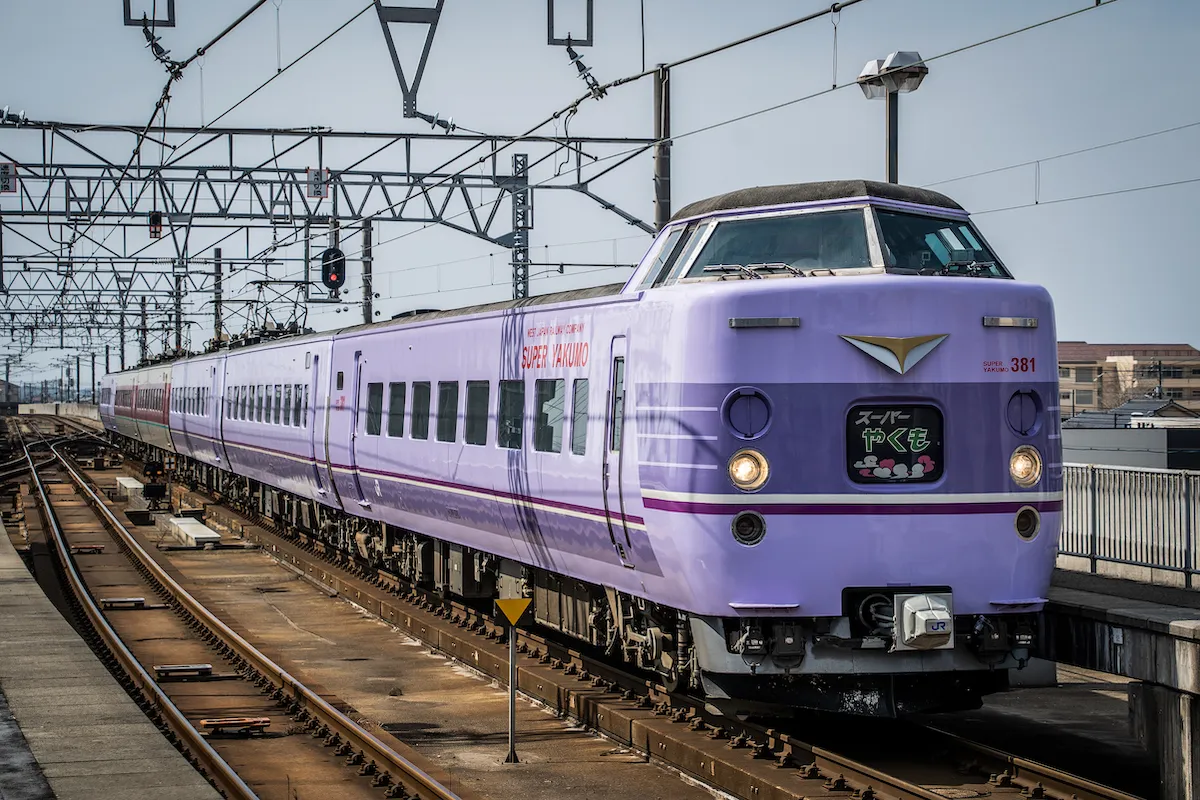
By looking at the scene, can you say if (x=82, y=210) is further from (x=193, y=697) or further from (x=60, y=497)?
(x=193, y=697)

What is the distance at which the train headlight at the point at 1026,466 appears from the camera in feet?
34.9

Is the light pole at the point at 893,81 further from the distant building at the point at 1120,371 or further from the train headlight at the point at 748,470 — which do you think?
the distant building at the point at 1120,371

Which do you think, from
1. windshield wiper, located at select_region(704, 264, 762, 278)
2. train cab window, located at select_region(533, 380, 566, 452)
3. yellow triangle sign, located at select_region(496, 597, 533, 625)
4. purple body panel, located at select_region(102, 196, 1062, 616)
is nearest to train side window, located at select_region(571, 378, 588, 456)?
train cab window, located at select_region(533, 380, 566, 452)

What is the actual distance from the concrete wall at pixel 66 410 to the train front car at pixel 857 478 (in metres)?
90.6

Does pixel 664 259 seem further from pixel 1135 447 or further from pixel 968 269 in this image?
pixel 1135 447

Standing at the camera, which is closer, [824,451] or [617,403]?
[824,451]

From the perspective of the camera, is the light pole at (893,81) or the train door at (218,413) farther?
the train door at (218,413)

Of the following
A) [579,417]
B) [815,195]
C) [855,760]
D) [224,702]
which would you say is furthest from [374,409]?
[855,760]

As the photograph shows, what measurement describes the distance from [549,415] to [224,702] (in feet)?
15.0

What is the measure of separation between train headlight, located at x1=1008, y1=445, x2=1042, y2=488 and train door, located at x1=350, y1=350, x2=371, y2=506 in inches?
469

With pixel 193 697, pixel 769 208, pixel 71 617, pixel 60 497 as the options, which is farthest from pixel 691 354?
pixel 60 497

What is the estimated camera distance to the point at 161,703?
14312 mm

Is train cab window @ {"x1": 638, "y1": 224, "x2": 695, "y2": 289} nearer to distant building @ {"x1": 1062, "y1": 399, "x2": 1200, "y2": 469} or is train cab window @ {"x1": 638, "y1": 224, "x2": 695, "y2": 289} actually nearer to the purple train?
the purple train

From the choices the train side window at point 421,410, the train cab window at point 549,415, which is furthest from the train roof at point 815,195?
the train side window at point 421,410
